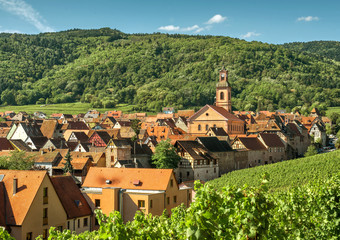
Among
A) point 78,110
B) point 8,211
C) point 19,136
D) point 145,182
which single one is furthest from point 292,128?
point 78,110

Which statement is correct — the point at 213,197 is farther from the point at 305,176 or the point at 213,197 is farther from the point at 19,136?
the point at 19,136

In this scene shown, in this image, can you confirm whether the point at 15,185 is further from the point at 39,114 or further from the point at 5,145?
the point at 39,114

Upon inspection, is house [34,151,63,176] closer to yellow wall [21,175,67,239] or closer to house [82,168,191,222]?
house [82,168,191,222]

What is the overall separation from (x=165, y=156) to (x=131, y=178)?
943 inches

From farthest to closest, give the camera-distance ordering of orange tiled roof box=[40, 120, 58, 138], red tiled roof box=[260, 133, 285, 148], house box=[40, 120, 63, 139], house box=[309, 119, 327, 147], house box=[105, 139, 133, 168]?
house box=[309, 119, 327, 147] < orange tiled roof box=[40, 120, 58, 138] < house box=[40, 120, 63, 139] < red tiled roof box=[260, 133, 285, 148] < house box=[105, 139, 133, 168]

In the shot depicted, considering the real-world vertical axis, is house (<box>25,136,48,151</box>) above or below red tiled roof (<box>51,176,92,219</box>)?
above

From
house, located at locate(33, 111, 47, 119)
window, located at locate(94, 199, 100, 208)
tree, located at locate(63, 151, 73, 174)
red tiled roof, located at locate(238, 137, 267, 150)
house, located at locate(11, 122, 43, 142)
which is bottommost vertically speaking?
window, located at locate(94, 199, 100, 208)

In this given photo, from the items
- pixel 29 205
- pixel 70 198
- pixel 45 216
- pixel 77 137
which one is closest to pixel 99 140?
pixel 77 137

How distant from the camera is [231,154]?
76312mm

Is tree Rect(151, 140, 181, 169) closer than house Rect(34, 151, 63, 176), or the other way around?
house Rect(34, 151, 63, 176)

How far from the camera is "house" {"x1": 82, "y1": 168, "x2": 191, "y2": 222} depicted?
3556cm

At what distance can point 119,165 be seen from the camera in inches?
2387

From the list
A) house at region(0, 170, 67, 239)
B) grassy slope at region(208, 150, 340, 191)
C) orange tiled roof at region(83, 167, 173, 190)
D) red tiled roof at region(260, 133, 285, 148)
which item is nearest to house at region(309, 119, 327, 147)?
red tiled roof at region(260, 133, 285, 148)

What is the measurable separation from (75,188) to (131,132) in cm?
6368
